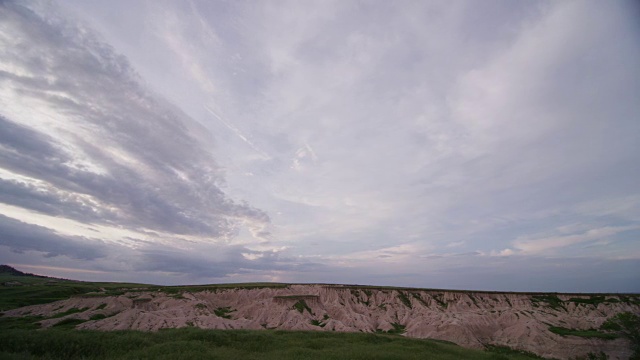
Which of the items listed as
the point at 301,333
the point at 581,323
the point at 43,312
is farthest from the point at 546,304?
the point at 43,312

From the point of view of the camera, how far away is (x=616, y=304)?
251 feet

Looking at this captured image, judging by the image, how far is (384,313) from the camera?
3009 inches

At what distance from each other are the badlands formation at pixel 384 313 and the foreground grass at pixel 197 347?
837 inches

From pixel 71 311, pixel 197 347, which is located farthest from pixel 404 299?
pixel 71 311

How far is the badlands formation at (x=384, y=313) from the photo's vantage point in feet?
149

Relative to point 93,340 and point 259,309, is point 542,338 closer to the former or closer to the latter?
point 259,309

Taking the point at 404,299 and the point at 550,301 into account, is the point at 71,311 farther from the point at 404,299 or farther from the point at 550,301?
the point at 550,301

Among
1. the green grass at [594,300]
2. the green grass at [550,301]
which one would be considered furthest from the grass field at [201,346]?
the green grass at [594,300]

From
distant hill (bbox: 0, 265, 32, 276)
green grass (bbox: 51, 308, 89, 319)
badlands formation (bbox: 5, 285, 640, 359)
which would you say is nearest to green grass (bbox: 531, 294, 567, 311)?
badlands formation (bbox: 5, 285, 640, 359)

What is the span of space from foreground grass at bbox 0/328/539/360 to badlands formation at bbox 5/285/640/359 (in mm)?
21268

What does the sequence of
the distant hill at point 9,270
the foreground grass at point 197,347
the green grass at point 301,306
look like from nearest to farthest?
the foreground grass at point 197,347 < the green grass at point 301,306 < the distant hill at point 9,270

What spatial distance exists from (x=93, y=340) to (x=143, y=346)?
3699mm

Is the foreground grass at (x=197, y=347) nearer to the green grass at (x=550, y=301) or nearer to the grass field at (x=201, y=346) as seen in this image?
the grass field at (x=201, y=346)

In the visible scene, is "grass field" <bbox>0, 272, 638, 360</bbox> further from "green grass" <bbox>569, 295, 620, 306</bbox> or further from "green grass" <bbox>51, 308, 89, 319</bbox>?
"green grass" <bbox>569, 295, 620, 306</bbox>
